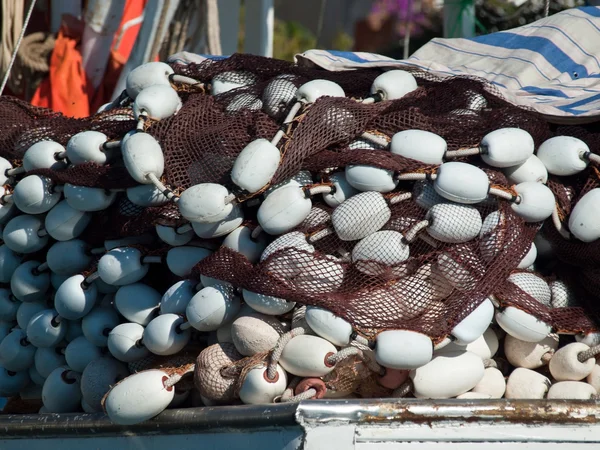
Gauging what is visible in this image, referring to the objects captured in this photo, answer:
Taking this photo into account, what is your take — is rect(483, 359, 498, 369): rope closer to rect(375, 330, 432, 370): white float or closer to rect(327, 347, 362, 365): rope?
rect(375, 330, 432, 370): white float

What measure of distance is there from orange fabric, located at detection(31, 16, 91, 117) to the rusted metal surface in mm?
3700

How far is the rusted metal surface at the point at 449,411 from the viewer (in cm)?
201

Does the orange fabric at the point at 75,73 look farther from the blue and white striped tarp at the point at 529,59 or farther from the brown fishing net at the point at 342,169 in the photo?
the brown fishing net at the point at 342,169

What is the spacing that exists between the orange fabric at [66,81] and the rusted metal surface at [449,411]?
12.1 ft

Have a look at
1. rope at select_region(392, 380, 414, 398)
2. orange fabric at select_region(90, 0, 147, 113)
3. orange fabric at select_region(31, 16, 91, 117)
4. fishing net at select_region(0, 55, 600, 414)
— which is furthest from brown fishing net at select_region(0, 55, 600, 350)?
orange fabric at select_region(90, 0, 147, 113)

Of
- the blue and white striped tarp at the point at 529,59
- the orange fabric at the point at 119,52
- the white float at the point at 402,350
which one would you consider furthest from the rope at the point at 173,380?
the orange fabric at the point at 119,52

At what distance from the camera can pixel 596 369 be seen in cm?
231

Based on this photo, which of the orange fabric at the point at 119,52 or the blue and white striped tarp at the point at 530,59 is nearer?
the blue and white striped tarp at the point at 530,59

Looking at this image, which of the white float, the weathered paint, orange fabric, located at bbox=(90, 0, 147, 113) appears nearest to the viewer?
the weathered paint

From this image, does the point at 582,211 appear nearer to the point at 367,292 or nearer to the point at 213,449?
the point at 367,292

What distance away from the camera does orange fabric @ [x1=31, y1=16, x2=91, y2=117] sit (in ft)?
17.6

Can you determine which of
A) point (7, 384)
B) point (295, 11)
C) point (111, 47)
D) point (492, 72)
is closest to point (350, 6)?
point (295, 11)

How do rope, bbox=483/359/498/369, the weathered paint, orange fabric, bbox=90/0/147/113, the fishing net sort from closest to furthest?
1. the weathered paint
2. the fishing net
3. rope, bbox=483/359/498/369
4. orange fabric, bbox=90/0/147/113

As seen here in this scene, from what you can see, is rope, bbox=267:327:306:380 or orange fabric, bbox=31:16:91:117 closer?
rope, bbox=267:327:306:380
